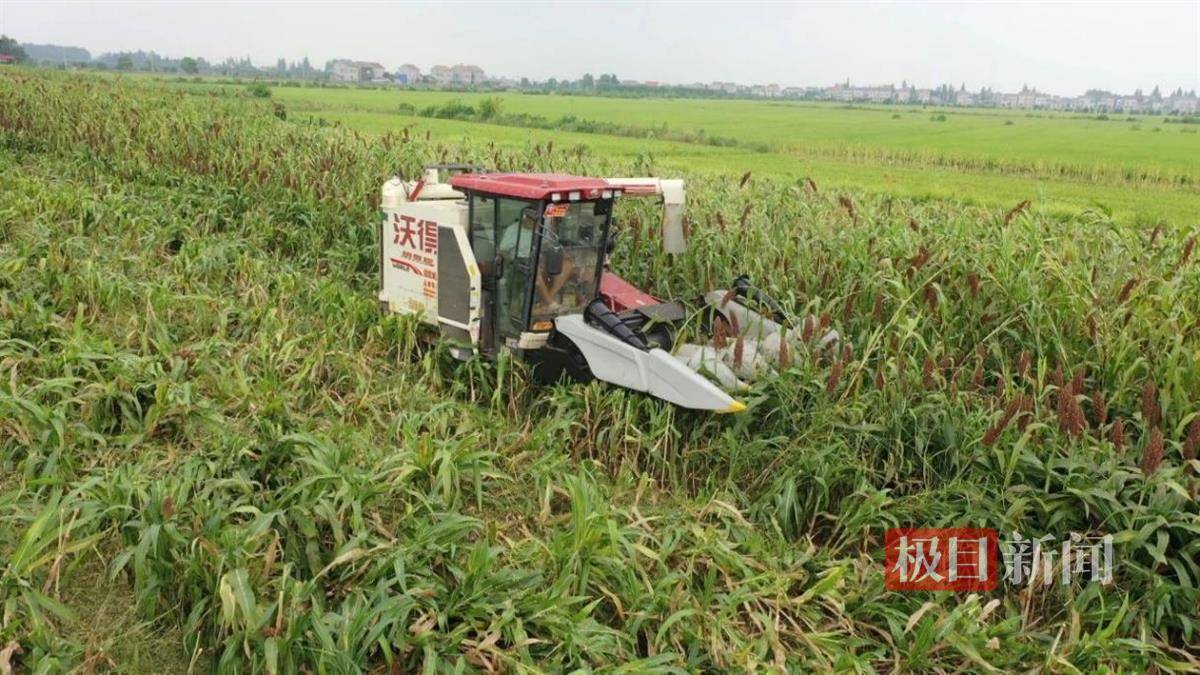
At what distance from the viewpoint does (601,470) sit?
4.73 metres

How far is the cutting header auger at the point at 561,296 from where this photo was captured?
507cm

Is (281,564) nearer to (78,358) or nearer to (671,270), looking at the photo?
(78,358)

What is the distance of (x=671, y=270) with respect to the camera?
7008 mm

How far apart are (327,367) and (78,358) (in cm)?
132

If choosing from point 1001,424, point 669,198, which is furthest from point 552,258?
point 1001,424

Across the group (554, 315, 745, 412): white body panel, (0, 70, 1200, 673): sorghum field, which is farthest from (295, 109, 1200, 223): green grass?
(554, 315, 745, 412): white body panel

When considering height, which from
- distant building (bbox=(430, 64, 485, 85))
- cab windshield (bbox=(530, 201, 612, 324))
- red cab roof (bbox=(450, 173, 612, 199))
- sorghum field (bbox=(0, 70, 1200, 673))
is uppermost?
distant building (bbox=(430, 64, 485, 85))

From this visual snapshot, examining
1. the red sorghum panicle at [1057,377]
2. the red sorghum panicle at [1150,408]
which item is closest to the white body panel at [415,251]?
the red sorghum panicle at [1057,377]

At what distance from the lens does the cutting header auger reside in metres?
5.07

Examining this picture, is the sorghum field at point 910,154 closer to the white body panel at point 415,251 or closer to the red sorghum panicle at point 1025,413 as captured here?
the white body panel at point 415,251

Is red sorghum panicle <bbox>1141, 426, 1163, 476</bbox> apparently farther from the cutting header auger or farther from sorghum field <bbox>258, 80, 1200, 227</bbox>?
sorghum field <bbox>258, 80, 1200, 227</bbox>

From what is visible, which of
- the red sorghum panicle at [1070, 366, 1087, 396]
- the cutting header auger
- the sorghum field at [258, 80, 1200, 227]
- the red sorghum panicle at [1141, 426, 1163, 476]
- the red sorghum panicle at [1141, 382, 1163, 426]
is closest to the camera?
the red sorghum panicle at [1141, 426, 1163, 476]

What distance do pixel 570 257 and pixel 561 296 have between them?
0.27m

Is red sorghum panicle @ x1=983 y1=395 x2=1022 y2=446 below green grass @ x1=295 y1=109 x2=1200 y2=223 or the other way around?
below
